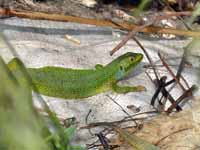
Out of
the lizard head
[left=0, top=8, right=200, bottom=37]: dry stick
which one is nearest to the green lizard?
the lizard head

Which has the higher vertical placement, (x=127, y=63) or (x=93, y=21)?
(x=93, y=21)

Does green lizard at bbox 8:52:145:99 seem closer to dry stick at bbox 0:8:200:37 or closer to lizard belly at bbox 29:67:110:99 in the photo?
lizard belly at bbox 29:67:110:99

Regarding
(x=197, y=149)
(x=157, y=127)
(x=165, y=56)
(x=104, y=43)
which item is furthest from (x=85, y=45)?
(x=197, y=149)

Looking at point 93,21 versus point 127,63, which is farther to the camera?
point 127,63

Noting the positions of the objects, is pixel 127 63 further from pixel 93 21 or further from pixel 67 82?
pixel 93 21

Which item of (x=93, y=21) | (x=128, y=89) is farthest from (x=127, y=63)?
(x=93, y=21)

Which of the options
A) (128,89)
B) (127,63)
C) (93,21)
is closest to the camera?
(93,21)

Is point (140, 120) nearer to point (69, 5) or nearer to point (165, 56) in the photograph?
point (165, 56)
